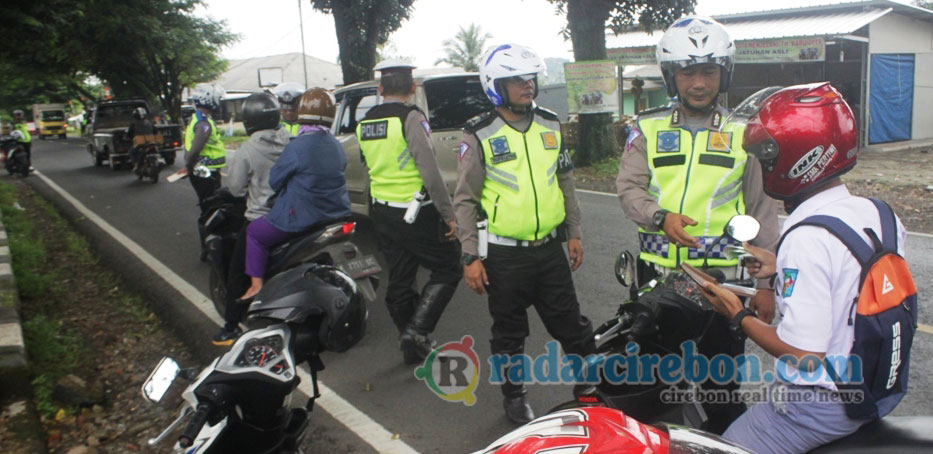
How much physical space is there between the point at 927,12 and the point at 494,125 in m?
18.5

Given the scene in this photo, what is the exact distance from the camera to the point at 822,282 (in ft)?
5.74

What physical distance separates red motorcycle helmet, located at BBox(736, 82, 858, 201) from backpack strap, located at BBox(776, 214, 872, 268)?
164 mm

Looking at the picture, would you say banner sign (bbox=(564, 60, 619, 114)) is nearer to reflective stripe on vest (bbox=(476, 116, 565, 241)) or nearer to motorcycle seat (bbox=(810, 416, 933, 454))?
reflective stripe on vest (bbox=(476, 116, 565, 241))

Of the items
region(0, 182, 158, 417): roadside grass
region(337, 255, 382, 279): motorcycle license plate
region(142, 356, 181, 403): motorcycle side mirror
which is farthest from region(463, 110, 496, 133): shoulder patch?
region(0, 182, 158, 417): roadside grass

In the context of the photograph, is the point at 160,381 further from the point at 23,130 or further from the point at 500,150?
the point at 23,130

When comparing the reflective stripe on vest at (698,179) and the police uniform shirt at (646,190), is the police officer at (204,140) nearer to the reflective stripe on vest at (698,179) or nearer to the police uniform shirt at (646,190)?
the police uniform shirt at (646,190)

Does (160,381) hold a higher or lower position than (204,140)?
lower

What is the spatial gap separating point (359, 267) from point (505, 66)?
1.39m

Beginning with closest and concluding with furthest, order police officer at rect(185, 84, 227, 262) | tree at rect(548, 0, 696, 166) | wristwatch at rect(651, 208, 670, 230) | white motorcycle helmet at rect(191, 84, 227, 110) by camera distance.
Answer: wristwatch at rect(651, 208, 670, 230), police officer at rect(185, 84, 227, 262), white motorcycle helmet at rect(191, 84, 227, 110), tree at rect(548, 0, 696, 166)

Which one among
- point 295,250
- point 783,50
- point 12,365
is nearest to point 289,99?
point 295,250

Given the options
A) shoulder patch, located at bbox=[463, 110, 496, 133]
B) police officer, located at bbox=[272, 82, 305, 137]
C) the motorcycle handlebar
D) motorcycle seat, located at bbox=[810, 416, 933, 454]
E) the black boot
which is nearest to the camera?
motorcycle seat, located at bbox=[810, 416, 933, 454]

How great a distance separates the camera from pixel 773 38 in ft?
53.1

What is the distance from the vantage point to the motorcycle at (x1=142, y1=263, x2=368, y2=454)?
2641 mm

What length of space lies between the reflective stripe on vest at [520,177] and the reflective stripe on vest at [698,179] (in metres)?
0.58
